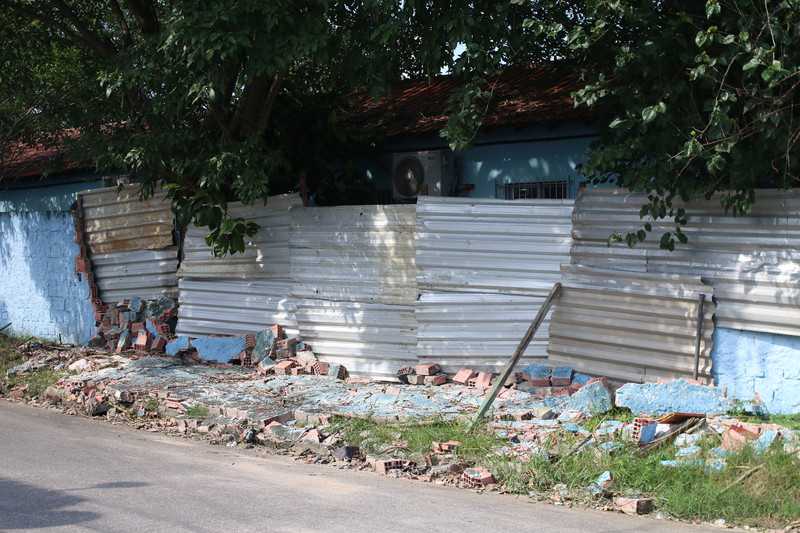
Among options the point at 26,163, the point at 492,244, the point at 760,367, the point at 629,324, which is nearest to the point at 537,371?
the point at 629,324

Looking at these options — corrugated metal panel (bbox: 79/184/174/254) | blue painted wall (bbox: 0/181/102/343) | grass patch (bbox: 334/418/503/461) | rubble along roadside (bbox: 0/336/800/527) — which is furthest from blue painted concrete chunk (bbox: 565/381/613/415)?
blue painted wall (bbox: 0/181/102/343)

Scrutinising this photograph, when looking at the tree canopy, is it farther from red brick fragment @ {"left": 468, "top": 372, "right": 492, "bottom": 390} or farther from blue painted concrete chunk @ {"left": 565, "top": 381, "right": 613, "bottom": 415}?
red brick fragment @ {"left": 468, "top": 372, "right": 492, "bottom": 390}

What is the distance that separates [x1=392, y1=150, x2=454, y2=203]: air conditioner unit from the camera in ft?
39.1

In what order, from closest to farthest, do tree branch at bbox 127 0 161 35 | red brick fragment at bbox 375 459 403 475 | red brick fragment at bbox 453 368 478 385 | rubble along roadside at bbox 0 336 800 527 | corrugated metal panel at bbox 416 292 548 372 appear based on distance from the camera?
rubble along roadside at bbox 0 336 800 527 < red brick fragment at bbox 375 459 403 475 < corrugated metal panel at bbox 416 292 548 372 < red brick fragment at bbox 453 368 478 385 < tree branch at bbox 127 0 161 35

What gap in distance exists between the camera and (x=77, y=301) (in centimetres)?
1450

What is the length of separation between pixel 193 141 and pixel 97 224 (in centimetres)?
362

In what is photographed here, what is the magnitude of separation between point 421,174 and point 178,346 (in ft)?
13.9

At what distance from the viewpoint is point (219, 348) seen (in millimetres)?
12031

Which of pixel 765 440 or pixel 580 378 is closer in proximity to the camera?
pixel 765 440

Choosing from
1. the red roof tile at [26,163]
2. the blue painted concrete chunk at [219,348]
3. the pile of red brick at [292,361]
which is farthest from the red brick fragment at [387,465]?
the red roof tile at [26,163]

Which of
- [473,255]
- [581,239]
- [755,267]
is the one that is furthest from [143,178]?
[755,267]

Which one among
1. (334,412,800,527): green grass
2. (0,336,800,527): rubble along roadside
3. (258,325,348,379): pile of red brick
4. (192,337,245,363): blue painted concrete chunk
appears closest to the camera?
(334,412,800,527): green grass

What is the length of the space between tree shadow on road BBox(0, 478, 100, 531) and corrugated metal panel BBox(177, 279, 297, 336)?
5.39 metres

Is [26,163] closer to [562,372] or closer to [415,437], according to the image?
[415,437]
